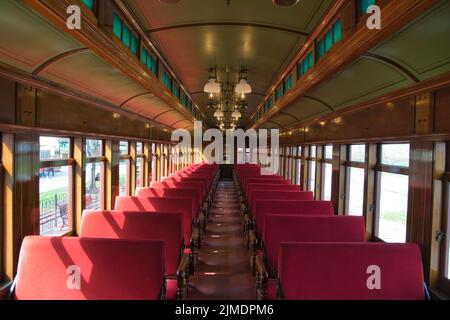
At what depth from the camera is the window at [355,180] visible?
4547mm

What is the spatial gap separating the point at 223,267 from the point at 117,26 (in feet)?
10.7

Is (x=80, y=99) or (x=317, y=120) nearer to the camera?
(x=80, y=99)

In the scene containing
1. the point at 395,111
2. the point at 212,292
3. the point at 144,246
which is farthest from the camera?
the point at 212,292

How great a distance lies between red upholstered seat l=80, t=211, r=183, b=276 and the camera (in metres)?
2.95

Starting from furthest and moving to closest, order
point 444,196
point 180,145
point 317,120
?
point 180,145
point 317,120
point 444,196

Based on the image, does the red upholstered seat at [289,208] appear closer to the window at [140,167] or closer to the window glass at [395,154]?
the window glass at [395,154]

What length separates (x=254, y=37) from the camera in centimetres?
397

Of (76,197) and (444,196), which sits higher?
(444,196)

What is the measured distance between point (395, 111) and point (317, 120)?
106 inches

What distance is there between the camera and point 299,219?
3.01m

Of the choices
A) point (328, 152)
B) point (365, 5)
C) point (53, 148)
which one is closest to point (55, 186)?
point (53, 148)

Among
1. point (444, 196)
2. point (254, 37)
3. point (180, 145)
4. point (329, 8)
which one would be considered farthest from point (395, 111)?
point (180, 145)
